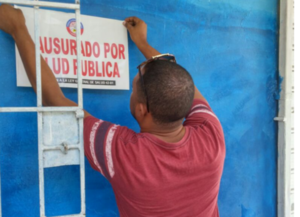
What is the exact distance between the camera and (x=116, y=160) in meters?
1.00

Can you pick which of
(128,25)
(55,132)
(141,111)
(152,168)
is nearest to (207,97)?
(128,25)

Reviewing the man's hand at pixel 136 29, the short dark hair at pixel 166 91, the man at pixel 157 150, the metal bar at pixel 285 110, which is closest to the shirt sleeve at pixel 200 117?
the man at pixel 157 150

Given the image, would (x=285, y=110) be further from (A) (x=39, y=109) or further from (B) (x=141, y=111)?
(A) (x=39, y=109)

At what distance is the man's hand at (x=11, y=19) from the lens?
1159mm

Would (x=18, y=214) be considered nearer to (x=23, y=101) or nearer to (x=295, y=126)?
(x=23, y=101)

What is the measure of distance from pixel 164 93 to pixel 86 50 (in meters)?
0.61

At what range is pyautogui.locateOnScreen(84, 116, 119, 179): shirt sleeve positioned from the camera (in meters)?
1.01

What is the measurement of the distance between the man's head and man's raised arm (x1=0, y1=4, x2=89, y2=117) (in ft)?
0.88

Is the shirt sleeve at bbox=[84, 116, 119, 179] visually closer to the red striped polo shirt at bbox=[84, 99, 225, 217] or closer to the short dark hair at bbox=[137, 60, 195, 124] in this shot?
the red striped polo shirt at bbox=[84, 99, 225, 217]

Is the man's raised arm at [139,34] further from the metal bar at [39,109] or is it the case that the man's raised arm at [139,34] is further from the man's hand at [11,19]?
the metal bar at [39,109]

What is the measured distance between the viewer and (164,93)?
39.9 inches

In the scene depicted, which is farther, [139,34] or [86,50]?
[139,34]

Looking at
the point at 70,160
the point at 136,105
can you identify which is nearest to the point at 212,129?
the point at 136,105

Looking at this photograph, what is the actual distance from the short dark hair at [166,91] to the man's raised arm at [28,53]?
29cm
